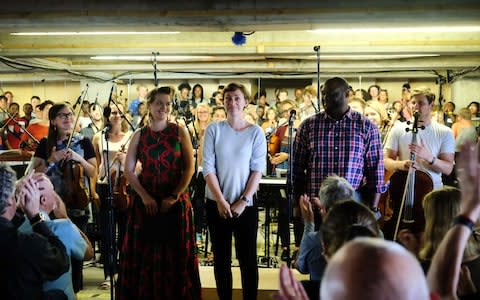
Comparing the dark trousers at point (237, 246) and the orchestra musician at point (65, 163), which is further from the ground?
the orchestra musician at point (65, 163)

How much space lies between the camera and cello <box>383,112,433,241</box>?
4016 mm

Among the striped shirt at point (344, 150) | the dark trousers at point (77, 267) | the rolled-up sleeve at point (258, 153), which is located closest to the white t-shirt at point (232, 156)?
the rolled-up sleeve at point (258, 153)

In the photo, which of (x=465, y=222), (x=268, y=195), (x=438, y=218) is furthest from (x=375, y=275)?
(x=268, y=195)

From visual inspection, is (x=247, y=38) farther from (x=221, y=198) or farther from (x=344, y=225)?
(x=344, y=225)

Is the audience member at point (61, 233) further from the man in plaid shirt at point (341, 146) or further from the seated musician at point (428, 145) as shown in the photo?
the seated musician at point (428, 145)

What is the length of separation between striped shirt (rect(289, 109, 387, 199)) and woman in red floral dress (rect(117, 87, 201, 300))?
31.6 inches

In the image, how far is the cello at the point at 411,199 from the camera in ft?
13.2

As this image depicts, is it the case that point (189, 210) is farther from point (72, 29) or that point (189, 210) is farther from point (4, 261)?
point (72, 29)

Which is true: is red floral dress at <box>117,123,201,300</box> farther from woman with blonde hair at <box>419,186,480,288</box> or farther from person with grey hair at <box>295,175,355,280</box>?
woman with blonde hair at <box>419,186,480,288</box>

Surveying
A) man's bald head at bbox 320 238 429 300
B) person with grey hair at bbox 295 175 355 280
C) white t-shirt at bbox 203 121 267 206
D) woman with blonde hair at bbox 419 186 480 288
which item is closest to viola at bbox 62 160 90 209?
white t-shirt at bbox 203 121 267 206

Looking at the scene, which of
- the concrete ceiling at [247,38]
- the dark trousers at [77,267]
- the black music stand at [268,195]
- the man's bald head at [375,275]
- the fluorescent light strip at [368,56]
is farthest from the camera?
the fluorescent light strip at [368,56]

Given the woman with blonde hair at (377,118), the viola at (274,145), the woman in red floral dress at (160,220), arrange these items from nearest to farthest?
the woman in red floral dress at (160,220), the woman with blonde hair at (377,118), the viola at (274,145)

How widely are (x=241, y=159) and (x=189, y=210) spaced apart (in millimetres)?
501

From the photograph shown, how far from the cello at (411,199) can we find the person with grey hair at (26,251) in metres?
2.51
